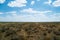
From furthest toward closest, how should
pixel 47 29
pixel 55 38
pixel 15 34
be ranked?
pixel 47 29, pixel 15 34, pixel 55 38

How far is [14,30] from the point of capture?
37.6 ft

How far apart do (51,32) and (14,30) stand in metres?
2.19

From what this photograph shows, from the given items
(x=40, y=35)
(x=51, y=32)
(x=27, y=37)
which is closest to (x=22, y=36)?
(x=27, y=37)

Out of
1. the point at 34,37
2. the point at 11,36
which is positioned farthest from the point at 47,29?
the point at 11,36

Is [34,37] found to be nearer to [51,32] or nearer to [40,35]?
[40,35]

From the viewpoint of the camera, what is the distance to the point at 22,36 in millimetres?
10570

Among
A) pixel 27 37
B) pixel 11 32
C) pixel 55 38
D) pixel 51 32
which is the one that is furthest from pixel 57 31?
pixel 11 32

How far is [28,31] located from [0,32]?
1.67 metres

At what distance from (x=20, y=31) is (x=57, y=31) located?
218 centimetres

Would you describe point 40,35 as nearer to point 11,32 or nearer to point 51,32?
point 51,32

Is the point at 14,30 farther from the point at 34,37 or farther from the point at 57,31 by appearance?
the point at 57,31

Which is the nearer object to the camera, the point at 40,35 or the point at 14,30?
the point at 40,35

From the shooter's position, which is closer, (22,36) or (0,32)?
(22,36)

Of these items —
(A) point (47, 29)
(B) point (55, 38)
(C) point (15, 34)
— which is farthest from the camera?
(A) point (47, 29)
